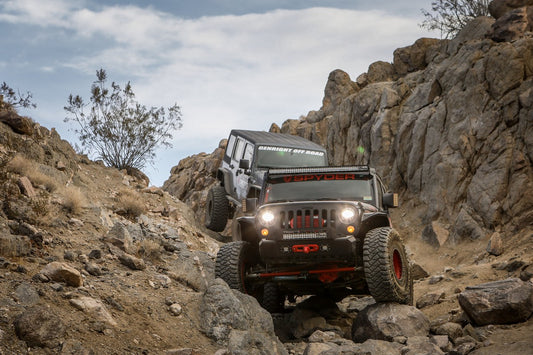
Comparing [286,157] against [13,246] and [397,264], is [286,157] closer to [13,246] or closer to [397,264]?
[397,264]

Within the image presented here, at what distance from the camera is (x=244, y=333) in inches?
235

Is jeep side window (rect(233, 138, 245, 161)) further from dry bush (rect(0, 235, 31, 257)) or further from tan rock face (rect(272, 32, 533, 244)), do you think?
tan rock face (rect(272, 32, 533, 244))

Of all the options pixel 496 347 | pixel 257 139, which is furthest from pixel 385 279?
pixel 257 139

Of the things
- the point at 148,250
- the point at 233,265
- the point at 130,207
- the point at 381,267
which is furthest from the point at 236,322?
the point at 130,207

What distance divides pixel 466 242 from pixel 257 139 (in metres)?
7.37

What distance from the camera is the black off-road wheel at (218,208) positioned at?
13.6m

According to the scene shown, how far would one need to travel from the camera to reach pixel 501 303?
675cm

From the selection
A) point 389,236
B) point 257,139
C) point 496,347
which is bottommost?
point 496,347

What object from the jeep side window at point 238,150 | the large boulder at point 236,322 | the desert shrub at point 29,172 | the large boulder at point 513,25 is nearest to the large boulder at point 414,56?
the large boulder at point 513,25

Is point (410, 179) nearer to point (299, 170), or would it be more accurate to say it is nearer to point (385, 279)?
point (299, 170)

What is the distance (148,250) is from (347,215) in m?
3.77

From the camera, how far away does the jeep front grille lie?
6969mm

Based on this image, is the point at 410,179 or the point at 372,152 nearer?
the point at 410,179

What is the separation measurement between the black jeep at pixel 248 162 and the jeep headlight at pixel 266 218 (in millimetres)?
3948
